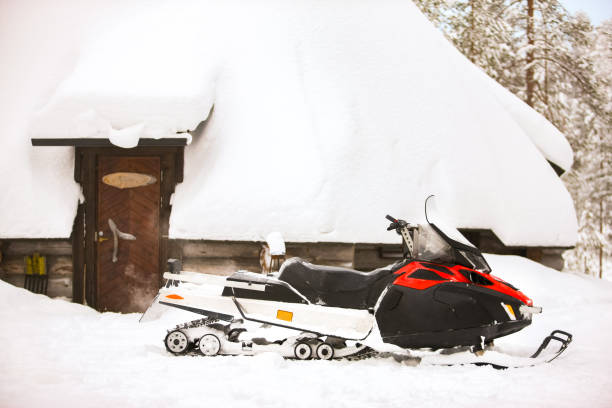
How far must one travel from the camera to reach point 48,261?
21.5 feet

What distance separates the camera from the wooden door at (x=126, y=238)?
21.7 ft

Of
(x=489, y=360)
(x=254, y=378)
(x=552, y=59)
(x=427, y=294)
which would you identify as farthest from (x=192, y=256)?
(x=552, y=59)

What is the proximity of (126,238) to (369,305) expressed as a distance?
4.12 metres

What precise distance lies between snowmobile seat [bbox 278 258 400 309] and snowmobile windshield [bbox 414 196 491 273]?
299 mm

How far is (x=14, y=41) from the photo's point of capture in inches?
312

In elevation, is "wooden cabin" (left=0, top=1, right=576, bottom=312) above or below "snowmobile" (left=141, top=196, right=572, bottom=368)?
above

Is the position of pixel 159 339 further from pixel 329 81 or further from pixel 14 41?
pixel 14 41

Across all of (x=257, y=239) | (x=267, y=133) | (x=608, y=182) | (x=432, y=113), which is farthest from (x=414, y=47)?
(x=608, y=182)

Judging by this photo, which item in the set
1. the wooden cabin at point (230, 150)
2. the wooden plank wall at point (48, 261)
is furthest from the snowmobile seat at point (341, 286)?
the wooden plank wall at point (48, 261)

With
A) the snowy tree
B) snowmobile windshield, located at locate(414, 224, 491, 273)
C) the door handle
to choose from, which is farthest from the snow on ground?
the snowy tree

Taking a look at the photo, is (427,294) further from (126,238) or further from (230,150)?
(126,238)

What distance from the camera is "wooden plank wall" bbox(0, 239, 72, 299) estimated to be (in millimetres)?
6496

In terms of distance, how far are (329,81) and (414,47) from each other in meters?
2.03

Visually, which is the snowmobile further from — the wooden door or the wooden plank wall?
the wooden plank wall
